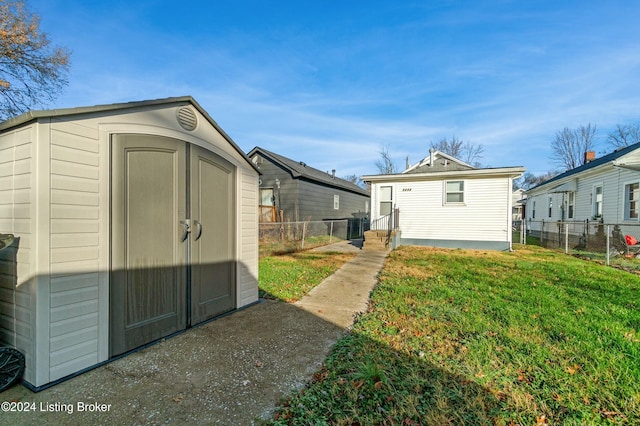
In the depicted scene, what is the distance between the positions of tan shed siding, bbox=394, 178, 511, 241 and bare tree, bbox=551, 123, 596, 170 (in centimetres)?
3072

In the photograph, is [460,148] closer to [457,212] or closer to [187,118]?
[457,212]

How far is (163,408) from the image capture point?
74.4 inches

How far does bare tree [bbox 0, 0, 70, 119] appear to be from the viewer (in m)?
10.2

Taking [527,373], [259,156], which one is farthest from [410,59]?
[527,373]

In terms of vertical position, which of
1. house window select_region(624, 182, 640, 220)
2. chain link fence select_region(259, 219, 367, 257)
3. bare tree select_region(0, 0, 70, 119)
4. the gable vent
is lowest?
chain link fence select_region(259, 219, 367, 257)

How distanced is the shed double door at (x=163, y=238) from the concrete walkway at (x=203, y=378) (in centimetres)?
24

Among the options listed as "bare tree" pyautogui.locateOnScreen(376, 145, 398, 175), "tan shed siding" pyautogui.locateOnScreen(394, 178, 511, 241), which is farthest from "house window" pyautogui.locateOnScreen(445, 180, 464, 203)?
"bare tree" pyautogui.locateOnScreen(376, 145, 398, 175)

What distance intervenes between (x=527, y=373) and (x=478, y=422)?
3.02ft

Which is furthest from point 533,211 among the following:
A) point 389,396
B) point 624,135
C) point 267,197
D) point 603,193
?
point 389,396

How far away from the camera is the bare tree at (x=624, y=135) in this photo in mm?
26064

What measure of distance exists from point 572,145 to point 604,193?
2854 cm

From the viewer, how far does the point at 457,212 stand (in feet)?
36.4

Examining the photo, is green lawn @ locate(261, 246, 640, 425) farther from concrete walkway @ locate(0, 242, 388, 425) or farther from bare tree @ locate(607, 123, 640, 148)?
bare tree @ locate(607, 123, 640, 148)

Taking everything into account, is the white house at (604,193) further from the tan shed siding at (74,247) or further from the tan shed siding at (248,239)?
the tan shed siding at (74,247)
